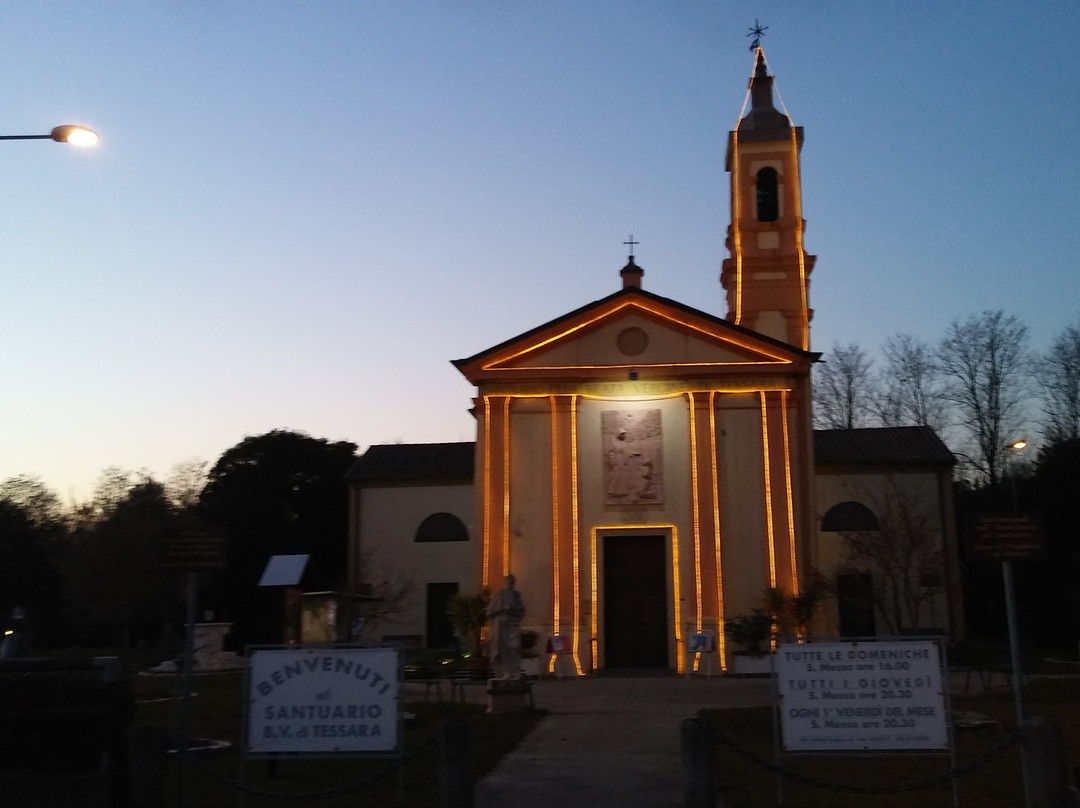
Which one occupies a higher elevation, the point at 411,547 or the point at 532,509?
the point at 532,509

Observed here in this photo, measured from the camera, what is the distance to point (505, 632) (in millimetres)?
18078

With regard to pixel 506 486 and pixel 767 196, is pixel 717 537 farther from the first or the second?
pixel 767 196

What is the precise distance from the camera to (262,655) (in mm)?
9305

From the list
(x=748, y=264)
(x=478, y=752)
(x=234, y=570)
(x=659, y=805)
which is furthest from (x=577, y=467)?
(x=234, y=570)

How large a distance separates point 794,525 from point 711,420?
327cm

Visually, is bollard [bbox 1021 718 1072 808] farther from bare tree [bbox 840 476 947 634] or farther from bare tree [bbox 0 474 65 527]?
bare tree [bbox 0 474 65 527]

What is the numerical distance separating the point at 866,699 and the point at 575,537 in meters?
16.8

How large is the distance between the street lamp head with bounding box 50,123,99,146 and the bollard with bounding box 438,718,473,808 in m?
6.84

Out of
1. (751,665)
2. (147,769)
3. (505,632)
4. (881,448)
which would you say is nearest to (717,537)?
(751,665)

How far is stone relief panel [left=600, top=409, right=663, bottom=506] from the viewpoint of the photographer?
26.1 meters

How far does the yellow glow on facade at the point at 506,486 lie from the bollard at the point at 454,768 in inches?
686

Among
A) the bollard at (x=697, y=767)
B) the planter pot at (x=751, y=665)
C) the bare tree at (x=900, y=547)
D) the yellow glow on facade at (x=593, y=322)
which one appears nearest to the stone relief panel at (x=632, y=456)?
the yellow glow on facade at (x=593, y=322)

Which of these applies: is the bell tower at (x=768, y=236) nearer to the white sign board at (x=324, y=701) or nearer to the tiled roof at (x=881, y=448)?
the tiled roof at (x=881, y=448)

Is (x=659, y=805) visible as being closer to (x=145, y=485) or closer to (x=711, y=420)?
(x=711, y=420)
